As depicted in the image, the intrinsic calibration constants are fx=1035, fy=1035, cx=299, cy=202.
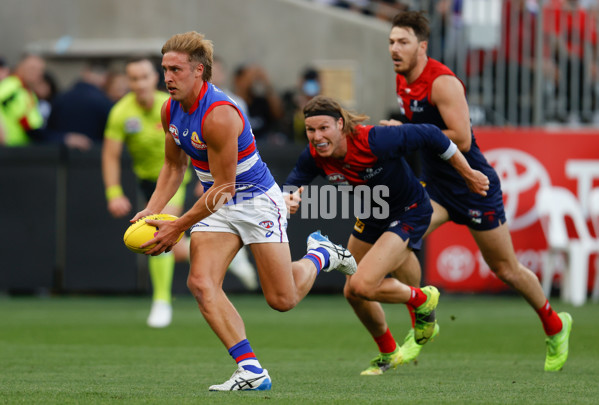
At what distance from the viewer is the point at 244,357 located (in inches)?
258

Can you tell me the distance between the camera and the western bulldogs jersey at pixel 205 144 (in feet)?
21.1

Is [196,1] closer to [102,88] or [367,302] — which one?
[102,88]

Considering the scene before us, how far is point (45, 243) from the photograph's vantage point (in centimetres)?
1486

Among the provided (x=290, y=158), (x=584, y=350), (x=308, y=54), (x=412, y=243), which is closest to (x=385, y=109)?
(x=308, y=54)

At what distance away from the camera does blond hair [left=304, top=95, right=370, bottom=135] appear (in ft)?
24.1

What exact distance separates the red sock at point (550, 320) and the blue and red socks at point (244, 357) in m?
2.87

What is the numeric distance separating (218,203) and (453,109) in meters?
2.26

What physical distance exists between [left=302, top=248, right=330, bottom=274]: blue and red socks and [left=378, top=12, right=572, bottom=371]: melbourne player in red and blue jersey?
2.41 feet

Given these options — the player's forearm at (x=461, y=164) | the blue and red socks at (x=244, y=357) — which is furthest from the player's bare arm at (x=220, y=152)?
the player's forearm at (x=461, y=164)

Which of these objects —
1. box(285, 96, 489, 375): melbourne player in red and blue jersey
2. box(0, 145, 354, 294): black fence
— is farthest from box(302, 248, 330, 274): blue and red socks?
box(0, 145, 354, 294): black fence

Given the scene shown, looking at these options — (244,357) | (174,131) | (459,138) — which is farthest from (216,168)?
(459,138)

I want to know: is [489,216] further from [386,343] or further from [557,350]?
[386,343]

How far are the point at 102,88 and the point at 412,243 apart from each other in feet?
30.2

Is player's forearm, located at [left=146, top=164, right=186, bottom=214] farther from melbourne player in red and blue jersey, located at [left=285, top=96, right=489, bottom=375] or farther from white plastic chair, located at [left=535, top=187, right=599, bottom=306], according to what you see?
white plastic chair, located at [left=535, top=187, right=599, bottom=306]
